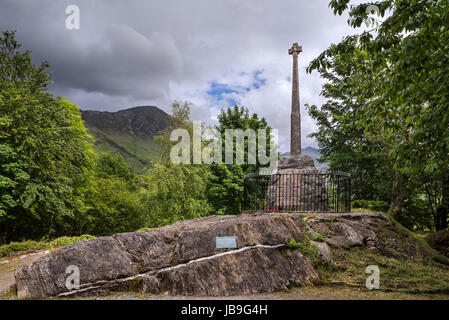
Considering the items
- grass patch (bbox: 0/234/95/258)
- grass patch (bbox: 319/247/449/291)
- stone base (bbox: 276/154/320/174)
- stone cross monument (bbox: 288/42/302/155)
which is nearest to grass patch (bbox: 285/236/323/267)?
grass patch (bbox: 319/247/449/291)

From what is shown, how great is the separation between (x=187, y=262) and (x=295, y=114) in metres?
9.40

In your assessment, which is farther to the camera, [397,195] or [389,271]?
[397,195]

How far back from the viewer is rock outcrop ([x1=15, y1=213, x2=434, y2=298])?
577 cm

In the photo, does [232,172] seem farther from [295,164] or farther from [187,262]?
[187,262]

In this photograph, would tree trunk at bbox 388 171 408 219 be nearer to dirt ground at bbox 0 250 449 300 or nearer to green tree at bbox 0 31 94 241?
dirt ground at bbox 0 250 449 300

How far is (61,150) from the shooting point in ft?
51.5

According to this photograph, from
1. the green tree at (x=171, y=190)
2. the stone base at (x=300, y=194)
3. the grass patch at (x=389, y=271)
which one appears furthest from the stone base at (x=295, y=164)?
the green tree at (x=171, y=190)

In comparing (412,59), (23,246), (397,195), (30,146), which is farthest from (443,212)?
(30,146)

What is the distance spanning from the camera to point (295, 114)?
42.9 feet

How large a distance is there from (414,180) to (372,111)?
1364cm

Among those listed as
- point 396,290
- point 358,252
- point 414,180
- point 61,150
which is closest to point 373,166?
point 414,180

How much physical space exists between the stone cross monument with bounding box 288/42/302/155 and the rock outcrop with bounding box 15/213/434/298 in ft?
19.9

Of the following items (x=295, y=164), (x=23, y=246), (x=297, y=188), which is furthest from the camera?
(x=295, y=164)

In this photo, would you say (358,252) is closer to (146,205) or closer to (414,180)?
(414,180)
